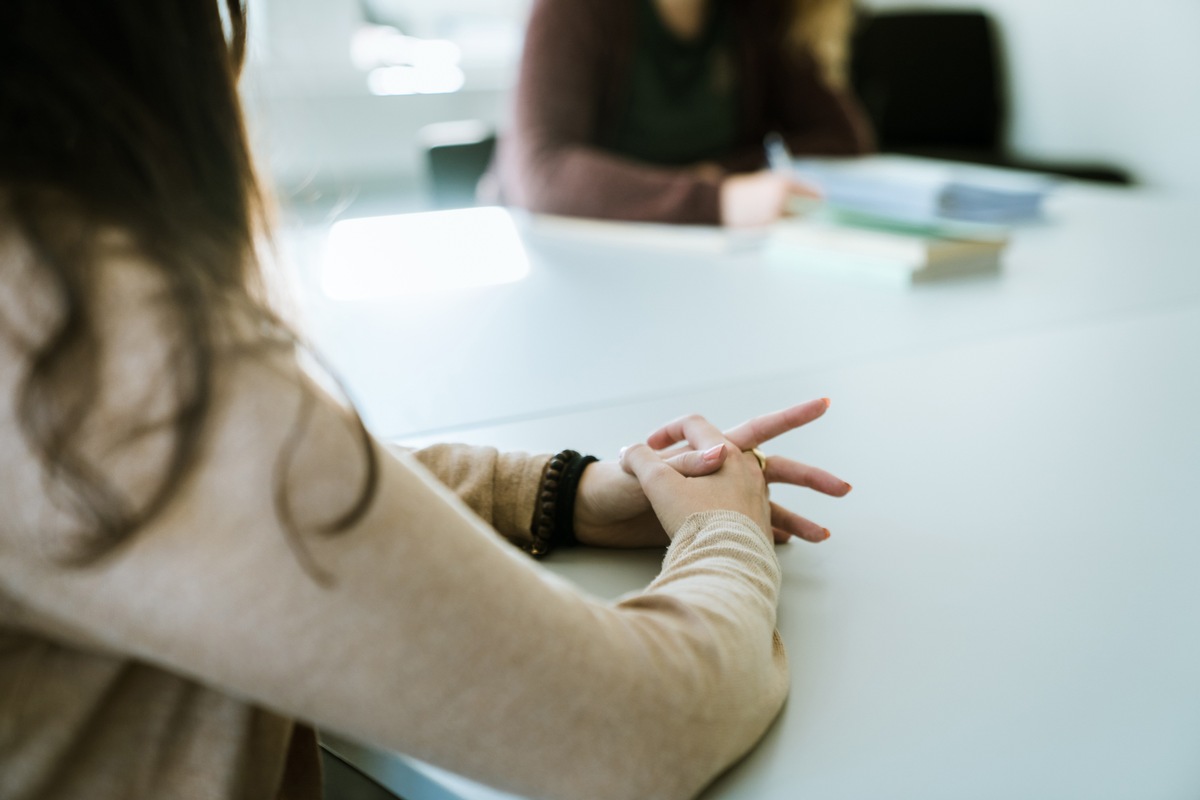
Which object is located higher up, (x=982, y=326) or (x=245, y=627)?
(x=245, y=627)

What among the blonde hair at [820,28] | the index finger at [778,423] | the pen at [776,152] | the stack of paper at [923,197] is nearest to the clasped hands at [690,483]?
the index finger at [778,423]

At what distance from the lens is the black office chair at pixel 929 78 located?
375cm

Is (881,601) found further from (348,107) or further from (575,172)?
(348,107)

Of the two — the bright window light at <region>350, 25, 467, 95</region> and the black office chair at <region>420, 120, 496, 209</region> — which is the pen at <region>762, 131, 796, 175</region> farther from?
the bright window light at <region>350, 25, 467, 95</region>

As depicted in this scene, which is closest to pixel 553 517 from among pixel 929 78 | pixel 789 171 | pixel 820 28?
pixel 789 171

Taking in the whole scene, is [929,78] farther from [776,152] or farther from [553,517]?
[553,517]

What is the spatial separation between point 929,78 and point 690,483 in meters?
3.40

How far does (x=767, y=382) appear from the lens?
41.6 inches

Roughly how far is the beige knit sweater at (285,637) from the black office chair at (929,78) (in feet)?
11.5

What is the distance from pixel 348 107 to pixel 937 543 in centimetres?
337

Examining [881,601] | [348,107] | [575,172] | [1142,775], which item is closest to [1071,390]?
[881,601]

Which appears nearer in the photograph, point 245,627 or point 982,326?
point 245,627

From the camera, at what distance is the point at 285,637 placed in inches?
16.6

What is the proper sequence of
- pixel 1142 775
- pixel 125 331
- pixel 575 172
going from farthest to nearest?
pixel 575 172 → pixel 1142 775 → pixel 125 331
